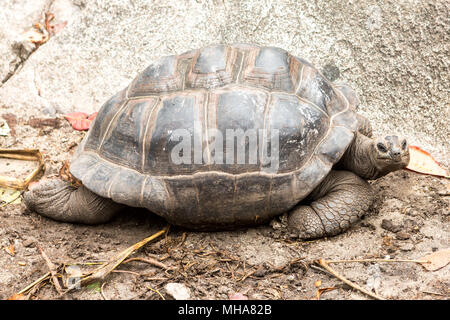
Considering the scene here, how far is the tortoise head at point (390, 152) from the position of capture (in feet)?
12.1

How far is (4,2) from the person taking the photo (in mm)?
6004

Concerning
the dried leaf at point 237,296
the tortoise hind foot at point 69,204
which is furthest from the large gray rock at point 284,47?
the dried leaf at point 237,296

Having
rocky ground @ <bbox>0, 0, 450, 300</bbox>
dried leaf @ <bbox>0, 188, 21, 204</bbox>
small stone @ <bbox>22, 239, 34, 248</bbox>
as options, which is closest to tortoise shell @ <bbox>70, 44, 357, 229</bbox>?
rocky ground @ <bbox>0, 0, 450, 300</bbox>

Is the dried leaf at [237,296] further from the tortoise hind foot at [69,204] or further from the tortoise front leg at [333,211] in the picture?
the tortoise hind foot at [69,204]

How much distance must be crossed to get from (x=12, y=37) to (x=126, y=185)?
10.7ft

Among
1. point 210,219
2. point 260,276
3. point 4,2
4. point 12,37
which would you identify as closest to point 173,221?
point 210,219

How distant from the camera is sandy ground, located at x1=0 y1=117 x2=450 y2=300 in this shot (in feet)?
10.2

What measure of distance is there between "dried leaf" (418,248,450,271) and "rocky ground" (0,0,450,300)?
40 millimetres

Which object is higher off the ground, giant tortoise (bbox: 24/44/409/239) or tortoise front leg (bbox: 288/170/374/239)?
giant tortoise (bbox: 24/44/409/239)

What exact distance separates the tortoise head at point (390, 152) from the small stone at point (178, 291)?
1762 mm

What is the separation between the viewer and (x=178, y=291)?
3076mm

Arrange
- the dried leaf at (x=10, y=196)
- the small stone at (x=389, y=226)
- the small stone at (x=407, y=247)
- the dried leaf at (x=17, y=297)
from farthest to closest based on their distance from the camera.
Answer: the dried leaf at (x=10, y=196)
the small stone at (x=389, y=226)
the small stone at (x=407, y=247)
the dried leaf at (x=17, y=297)

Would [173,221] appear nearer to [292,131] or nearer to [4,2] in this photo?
[292,131]

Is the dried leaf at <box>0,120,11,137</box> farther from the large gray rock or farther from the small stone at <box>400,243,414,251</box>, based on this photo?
the small stone at <box>400,243,414,251</box>
